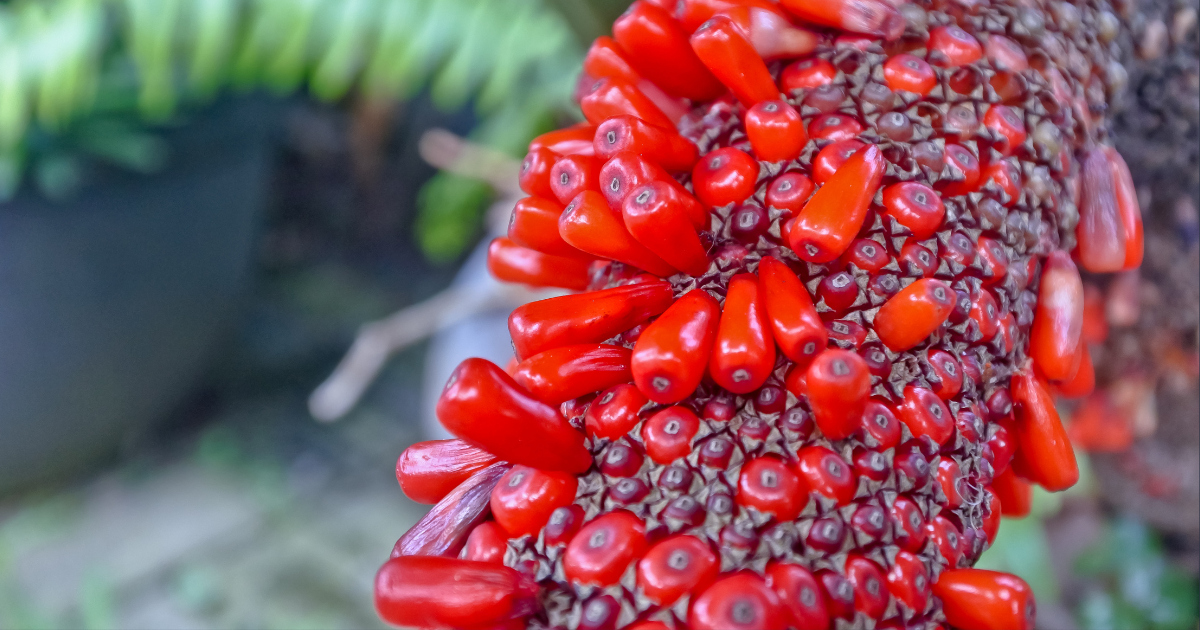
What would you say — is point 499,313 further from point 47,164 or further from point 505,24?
point 47,164

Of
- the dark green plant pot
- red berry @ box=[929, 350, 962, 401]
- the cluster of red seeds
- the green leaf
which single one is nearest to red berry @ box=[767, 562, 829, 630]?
the cluster of red seeds

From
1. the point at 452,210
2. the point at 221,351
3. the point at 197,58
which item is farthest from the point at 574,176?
the point at 221,351

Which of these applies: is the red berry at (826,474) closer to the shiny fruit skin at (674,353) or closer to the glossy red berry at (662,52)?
the shiny fruit skin at (674,353)

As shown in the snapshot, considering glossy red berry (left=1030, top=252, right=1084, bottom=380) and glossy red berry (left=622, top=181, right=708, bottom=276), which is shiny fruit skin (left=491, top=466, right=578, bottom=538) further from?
glossy red berry (left=1030, top=252, right=1084, bottom=380)

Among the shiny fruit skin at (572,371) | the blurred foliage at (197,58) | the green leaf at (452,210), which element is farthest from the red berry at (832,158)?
the green leaf at (452,210)

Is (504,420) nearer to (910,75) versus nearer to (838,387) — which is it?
(838,387)

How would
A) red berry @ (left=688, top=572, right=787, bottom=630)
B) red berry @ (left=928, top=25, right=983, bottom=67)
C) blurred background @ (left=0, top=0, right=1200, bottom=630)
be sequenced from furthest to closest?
1. blurred background @ (left=0, top=0, right=1200, bottom=630)
2. red berry @ (left=928, top=25, right=983, bottom=67)
3. red berry @ (left=688, top=572, right=787, bottom=630)
